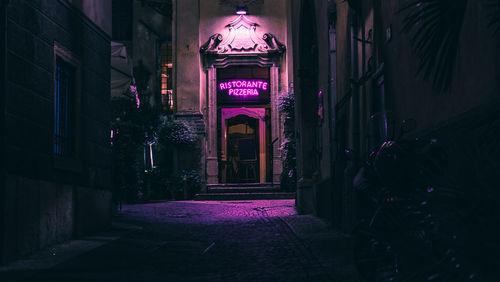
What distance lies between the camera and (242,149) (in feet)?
88.1

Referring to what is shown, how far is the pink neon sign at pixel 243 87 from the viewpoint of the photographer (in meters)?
26.7

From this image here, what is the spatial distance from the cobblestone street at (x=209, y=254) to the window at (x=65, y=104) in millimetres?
1836

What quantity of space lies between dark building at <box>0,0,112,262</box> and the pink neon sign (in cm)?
1410

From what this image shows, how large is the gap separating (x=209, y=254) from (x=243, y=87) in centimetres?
1843

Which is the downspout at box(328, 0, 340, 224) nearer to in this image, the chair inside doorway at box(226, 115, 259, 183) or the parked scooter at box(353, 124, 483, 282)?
the parked scooter at box(353, 124, 483, 282)

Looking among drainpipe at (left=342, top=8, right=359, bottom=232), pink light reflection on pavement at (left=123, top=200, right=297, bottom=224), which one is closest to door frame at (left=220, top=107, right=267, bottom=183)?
pink light reflection on pavement at (left=123, top=200, right=297, bottom=224)

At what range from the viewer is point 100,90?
480 inches

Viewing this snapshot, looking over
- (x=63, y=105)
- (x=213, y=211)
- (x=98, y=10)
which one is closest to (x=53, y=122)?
(x=63, y=105)

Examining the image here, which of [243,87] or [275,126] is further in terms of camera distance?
[243,87]

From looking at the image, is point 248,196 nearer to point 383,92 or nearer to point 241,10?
point 241,10

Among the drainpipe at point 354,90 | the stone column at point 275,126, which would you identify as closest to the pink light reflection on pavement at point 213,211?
the drainpipe at point 354,90

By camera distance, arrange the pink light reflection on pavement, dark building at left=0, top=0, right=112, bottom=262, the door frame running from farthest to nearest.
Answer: the door frame
the pink light reflection on pavement
dark building at left=0, top=0, right=112, bottom=262

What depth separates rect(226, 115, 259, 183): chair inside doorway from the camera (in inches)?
1049

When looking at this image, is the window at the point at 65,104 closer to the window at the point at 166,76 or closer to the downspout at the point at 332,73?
the downspout at the point at 332,73
